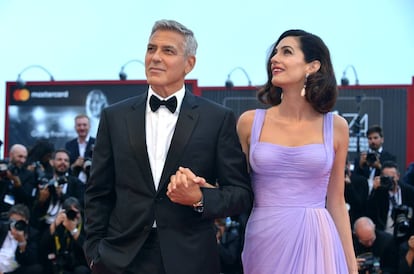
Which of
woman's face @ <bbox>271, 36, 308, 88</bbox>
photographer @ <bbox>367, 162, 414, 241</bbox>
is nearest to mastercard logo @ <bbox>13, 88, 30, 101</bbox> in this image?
photographer @ <bbox>367, 162, 414, 241</bbox>

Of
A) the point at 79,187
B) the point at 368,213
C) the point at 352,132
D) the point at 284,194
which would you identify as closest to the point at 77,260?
the point at 79,187

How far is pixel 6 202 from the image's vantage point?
8992mm

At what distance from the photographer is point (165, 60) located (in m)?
3.41

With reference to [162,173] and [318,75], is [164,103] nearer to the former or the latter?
[162,173]

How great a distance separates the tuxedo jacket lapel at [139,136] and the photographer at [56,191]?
533cm

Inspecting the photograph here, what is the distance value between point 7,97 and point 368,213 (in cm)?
749

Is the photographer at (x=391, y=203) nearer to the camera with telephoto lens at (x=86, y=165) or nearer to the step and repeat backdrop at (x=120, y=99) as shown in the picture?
the step and repeat backdrop at (x=120, y=99)

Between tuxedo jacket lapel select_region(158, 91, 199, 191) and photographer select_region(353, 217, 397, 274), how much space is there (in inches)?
189

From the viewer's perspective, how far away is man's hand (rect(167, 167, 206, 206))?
307 centimetres

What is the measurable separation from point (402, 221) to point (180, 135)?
16.5ft

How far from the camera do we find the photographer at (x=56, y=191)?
8.61 m

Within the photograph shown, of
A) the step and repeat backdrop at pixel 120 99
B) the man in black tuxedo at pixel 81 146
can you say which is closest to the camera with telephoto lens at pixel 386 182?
the step and repeat backdrop at pixel 120 99

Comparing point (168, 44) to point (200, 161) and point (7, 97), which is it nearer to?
point (200, 161)

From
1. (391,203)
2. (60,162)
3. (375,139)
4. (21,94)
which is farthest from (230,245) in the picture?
(21,94)
